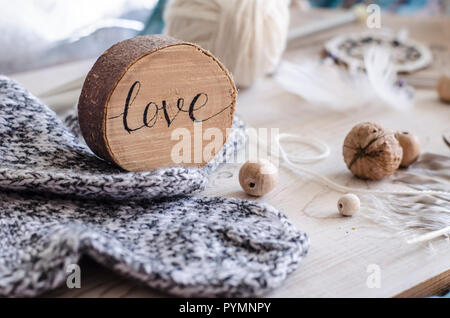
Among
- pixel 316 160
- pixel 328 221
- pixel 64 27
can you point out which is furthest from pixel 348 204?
pixel 64 27

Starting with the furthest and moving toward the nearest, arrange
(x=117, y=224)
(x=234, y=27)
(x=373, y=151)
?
(x=234, y=27) < (x=373, y=151) < (x=117, y=224)

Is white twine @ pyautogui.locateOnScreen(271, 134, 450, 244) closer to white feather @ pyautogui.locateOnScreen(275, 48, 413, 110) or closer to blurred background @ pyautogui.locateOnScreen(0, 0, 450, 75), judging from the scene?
white feather @ pyautogui.locateOnScreen(275, 48, 413, 110)

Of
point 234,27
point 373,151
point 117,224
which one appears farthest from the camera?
point 234,27

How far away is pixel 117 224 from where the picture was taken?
1.96 feet

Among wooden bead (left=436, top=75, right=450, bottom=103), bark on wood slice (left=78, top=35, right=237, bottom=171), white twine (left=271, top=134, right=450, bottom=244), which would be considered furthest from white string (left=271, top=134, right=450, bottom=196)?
wooden bead (left=436, top=75, right=450, bottom=103)

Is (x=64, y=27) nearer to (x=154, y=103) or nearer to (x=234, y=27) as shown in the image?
(x=234, y=27)

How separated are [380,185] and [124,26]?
0.56 metres

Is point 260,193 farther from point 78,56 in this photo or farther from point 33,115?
point 78,56

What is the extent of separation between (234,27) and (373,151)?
0.36 m

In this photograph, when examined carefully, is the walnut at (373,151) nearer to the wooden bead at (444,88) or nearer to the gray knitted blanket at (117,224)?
the gray knitted blanket at (117,224)

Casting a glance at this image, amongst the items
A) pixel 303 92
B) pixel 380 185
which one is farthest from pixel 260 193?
pixel 303 92

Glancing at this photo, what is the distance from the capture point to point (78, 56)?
1.03 meters

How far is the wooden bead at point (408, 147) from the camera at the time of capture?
78 cm

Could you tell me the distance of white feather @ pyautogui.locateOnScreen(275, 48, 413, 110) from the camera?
1.01m
